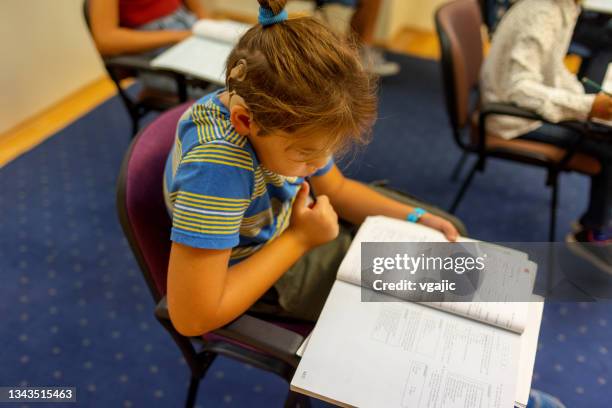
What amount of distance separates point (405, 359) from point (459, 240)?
0.99 ft

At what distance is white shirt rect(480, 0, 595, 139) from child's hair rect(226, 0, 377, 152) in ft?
2.83

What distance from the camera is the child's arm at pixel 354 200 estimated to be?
945 mm

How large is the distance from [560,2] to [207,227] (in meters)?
1.24

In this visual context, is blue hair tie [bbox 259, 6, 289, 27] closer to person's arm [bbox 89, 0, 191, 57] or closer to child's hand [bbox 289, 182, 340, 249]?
child's hand [bbox 289, 182, 340, 249]

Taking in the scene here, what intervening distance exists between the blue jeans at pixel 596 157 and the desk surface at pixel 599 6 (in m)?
0.42

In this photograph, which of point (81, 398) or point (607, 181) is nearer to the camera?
point (81, 398)

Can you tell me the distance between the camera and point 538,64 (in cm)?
129

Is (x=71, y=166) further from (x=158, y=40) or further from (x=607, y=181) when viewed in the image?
(x=607, y=181)

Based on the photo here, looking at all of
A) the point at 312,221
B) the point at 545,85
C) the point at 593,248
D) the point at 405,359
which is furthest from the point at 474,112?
the point at 405,359

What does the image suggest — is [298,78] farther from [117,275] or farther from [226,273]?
[117,275]

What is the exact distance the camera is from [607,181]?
135 centimetres

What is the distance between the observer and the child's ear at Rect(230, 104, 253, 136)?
0.60 m

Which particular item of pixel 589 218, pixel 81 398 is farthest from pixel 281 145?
pixel 589 218

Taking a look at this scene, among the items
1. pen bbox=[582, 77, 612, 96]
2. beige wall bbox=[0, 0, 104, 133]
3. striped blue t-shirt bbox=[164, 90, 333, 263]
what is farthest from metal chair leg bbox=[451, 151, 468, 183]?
beige wall bbox=[0, 0, 104, 133]
